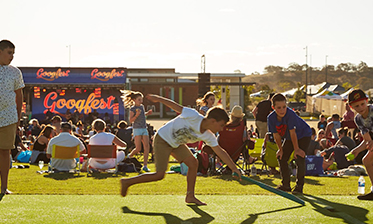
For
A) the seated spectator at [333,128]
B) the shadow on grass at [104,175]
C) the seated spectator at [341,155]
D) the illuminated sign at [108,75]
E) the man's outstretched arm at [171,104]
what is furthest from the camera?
the illuminated sign at [108,75]

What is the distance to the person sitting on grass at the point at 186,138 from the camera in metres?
6.09

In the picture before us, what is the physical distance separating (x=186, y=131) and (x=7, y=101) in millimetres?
2475

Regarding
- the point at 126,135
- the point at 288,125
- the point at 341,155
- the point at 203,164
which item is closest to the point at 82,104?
the point at 126,135

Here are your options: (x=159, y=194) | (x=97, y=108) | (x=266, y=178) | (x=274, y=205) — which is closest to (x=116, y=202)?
(x=159, y=194)

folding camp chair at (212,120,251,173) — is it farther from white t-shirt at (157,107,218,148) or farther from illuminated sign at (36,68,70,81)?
illuminated sign at (36,68,70,81)

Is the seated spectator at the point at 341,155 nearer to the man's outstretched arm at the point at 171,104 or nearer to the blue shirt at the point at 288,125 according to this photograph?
the blue shirt at the point at 288,125

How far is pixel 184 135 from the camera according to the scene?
6.34 m

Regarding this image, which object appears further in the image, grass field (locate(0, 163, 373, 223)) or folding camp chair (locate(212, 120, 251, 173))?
folding camp chair (locate(212, 120, 251, 173))

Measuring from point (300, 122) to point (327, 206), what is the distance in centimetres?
162

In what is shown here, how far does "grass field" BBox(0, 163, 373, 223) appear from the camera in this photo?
582 cm

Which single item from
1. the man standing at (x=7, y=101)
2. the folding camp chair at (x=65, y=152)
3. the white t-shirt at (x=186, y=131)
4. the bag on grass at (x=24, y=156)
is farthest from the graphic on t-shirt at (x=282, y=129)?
the bag on grass at (x=24, y=156)

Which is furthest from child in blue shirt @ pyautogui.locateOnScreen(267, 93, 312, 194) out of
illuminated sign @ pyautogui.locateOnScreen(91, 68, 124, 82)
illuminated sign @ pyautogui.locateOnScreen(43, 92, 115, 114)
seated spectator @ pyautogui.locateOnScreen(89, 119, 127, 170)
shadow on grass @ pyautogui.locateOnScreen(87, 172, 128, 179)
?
illuminated sign @ pyautogui.locateOnScreen(43, 92, 115, 114)

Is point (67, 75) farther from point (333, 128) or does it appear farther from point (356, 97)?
point (356, 97)

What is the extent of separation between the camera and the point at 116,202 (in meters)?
6.97
